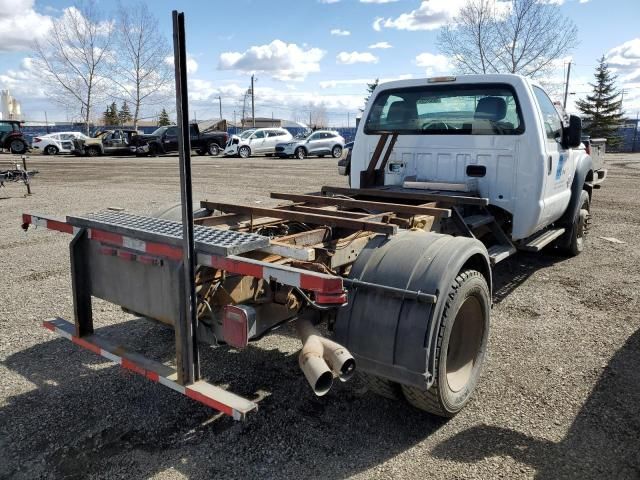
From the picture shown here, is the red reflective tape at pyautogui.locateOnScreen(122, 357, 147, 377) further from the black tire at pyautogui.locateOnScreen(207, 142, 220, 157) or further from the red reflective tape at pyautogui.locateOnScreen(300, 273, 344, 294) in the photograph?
the black tire at pyautogui.locateOnScreen(207, 142, 220, 157)

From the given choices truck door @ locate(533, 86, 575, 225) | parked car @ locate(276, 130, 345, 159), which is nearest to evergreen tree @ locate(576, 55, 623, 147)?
parked car @ locate(276, 130, 345, 159)

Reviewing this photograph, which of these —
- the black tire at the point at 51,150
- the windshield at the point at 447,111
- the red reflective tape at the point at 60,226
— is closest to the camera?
the red reflective tape at the point at 60,226

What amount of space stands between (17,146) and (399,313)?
3575 cm

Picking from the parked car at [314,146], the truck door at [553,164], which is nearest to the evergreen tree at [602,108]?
the parked car at [314,146]

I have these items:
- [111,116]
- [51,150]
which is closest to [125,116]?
[111,116]

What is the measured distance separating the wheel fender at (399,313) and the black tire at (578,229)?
4354mm

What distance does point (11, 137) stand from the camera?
32.0 metres

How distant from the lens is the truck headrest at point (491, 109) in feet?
16.9

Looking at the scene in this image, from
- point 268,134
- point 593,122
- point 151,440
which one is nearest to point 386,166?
point 151,440

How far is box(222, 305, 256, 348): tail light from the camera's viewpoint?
2.59 metres

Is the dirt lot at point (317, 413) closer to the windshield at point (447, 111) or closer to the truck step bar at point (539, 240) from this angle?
the truck step bar at point (539, 240)

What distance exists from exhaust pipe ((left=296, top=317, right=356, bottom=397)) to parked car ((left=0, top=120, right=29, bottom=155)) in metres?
35.3

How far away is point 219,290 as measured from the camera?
299 centimetres

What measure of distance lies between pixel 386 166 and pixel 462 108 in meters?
0.96
